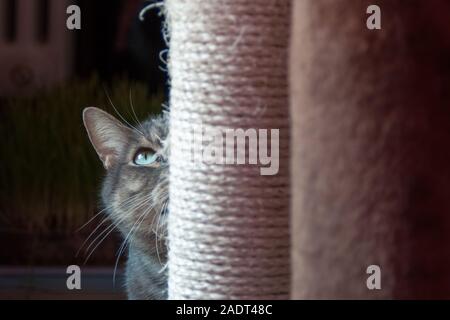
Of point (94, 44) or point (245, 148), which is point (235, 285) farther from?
point (94, 44)

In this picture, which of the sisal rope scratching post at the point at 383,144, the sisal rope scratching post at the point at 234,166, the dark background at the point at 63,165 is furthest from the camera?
the dark background at the point at 63,165

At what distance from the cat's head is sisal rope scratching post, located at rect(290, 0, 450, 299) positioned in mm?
412

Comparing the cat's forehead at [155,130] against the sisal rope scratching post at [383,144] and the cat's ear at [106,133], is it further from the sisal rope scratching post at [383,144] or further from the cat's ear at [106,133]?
the sisal rope scratching post at [383,144]

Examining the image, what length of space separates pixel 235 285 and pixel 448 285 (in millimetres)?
251

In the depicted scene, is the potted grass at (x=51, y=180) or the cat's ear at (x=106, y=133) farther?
the potted grass at (x=51, y=180)

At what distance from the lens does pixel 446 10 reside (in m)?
0.66

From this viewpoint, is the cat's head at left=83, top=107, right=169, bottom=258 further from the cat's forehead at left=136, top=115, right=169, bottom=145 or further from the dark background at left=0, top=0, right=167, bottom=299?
the dark background at left=0, top=0, right=167, bottom=299

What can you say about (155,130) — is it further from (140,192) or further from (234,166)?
(234,166)

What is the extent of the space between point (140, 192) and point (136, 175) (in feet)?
0.09

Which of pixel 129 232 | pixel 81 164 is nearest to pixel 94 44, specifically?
pixel 81 164

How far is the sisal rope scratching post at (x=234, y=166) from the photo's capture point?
0.83m

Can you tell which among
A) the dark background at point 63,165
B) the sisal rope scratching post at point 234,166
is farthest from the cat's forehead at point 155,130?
the dark background at point 63,165

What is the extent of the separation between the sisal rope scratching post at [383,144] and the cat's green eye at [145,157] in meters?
0.46

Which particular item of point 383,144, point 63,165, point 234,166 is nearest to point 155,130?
point 234,166
